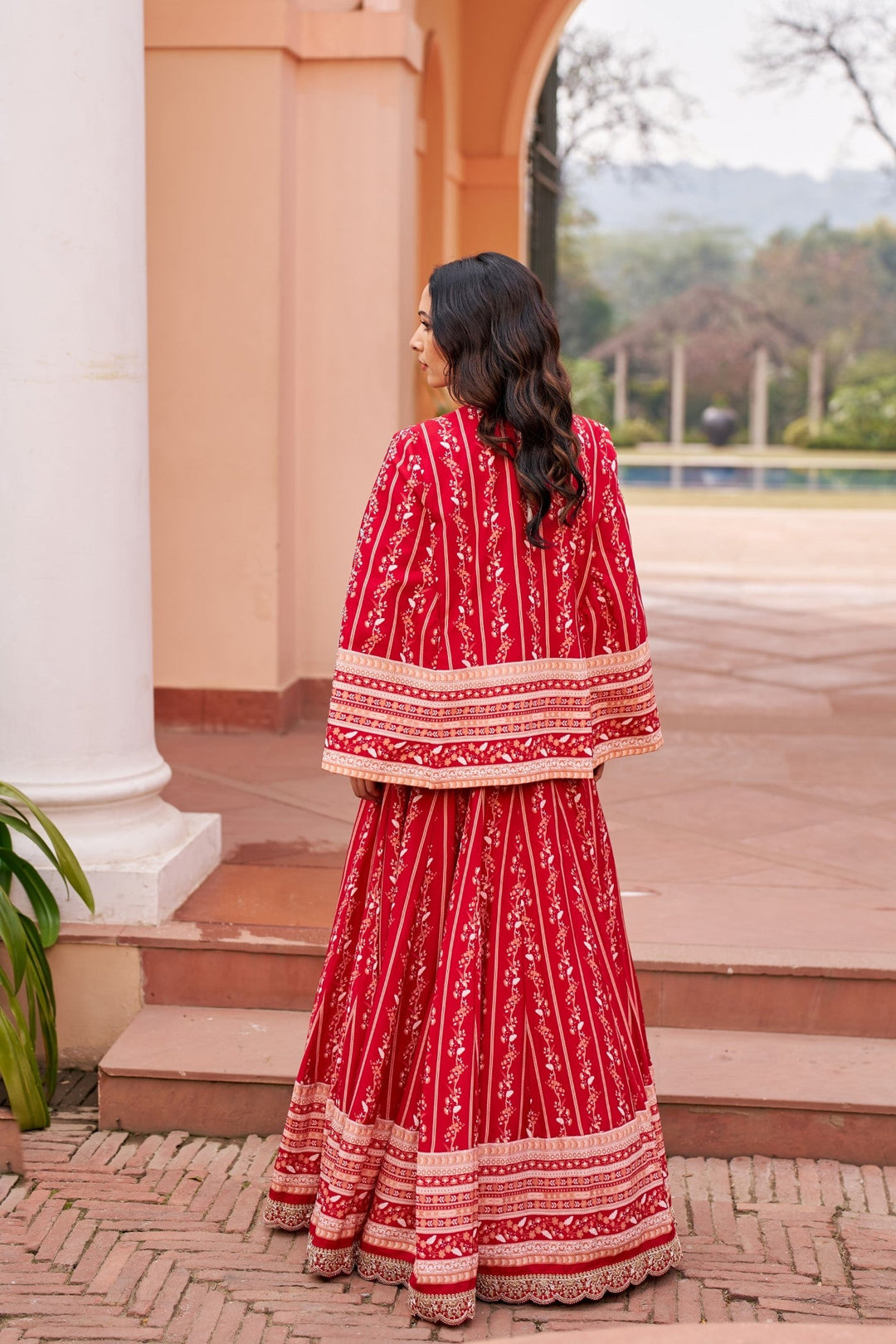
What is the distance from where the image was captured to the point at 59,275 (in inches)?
143

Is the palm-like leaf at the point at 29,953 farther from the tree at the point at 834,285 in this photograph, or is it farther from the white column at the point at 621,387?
the tree at the point at 834,285

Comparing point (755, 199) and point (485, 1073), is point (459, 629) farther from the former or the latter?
point (755, 199)

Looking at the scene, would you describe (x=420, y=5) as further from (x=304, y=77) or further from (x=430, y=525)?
(x=430, y=525)

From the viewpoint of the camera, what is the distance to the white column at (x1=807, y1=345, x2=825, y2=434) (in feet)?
157

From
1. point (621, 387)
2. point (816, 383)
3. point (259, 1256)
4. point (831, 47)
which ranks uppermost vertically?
point (831, 47)

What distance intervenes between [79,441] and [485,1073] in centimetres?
178

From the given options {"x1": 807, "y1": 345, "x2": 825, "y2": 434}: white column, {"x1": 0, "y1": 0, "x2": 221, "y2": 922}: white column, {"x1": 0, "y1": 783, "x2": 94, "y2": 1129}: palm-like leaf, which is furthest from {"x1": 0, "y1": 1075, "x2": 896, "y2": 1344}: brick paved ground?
{"x1": 807, "y1": 345, "x2": 825, "y2": 434}: white column

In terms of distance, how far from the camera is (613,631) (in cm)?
288

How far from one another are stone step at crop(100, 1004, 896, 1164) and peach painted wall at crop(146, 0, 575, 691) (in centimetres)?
249

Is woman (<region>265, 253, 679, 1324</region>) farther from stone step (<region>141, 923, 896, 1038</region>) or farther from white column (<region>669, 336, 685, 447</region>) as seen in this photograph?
white column (<region>669, 336, 685, 447</region>)

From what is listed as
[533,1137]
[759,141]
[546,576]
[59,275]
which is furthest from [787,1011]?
[759,141]

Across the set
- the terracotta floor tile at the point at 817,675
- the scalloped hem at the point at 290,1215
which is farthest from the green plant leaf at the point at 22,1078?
the terracotta floor tile at the point at 817,675

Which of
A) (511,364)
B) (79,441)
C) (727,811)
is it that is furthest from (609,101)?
(511,364)

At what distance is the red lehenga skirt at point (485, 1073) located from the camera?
2.72 m
